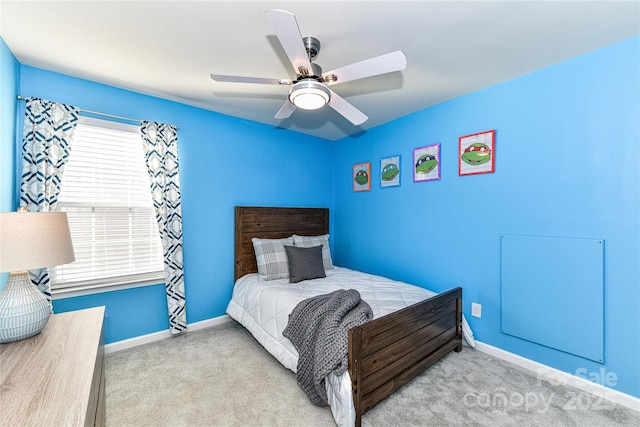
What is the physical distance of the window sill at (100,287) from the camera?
226 centimetres

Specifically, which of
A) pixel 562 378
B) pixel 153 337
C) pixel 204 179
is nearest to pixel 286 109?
pixel 204 179

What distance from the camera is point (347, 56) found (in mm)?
2016

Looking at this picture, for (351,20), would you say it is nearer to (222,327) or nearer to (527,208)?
(527,208)

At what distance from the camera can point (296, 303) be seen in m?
2.26

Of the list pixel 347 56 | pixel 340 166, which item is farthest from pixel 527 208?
pixel 340 166

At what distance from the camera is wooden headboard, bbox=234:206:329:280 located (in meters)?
3.27

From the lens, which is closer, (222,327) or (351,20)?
(351,20)

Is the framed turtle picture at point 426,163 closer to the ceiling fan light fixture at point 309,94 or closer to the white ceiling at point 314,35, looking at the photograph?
the white ceiling at point 314,35

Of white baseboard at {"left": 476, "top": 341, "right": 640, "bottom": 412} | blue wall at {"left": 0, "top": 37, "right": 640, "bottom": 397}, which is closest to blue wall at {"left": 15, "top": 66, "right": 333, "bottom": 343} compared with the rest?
blue wall at {"left": 0, "top": 37, "right": 640, "bottom": 397}

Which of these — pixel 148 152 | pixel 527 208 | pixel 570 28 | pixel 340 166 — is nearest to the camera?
pixel 570 28

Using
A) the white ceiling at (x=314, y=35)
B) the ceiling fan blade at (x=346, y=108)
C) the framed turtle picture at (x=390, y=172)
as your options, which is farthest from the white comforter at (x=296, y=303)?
the white ceiling at (x=314, y=35)

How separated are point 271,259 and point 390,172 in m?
1.76

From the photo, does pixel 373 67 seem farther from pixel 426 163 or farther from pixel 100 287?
pixel 100 287

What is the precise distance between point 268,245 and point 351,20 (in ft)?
7.51
